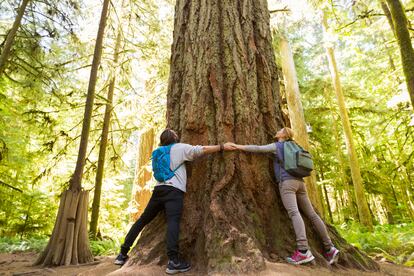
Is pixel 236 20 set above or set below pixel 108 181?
above

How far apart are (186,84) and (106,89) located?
6.11 meters

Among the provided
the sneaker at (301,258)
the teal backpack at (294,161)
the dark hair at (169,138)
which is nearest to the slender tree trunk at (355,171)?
the teal backpack at (294,161)

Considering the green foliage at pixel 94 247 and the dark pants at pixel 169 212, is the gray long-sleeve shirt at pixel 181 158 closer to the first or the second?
the dark pants at pixel 169 212

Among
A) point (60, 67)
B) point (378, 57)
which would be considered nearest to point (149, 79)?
point (60, 67)

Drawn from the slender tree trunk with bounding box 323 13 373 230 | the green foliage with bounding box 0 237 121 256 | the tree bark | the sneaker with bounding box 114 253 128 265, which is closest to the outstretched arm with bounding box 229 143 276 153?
the sneaker with bounding box 114 253 128 265

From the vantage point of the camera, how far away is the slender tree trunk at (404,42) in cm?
383

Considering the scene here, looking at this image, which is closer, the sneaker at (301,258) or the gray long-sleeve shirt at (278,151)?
the sneaker at (301,258)

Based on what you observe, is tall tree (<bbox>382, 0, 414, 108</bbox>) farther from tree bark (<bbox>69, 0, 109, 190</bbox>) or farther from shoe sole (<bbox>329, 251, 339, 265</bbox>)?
tree bark (<bbox>69, 0, 109, 190</bbox>)

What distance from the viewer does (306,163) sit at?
3.33 metres

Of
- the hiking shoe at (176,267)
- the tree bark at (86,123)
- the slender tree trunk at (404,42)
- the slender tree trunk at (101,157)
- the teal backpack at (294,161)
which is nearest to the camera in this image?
the hiking shoe at (176,267)

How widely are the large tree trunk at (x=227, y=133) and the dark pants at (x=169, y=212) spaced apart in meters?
0.12

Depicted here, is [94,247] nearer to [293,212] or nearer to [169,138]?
[169,138]

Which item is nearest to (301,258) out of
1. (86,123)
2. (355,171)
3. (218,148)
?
(218,148)

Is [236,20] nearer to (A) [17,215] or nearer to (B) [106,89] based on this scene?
(B) [106,89]
